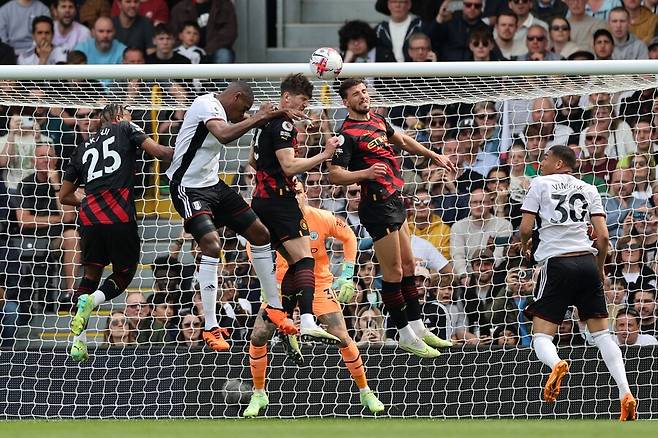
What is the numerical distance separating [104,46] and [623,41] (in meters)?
5.93

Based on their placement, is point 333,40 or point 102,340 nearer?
point 102,340

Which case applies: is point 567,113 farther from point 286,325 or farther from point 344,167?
point 286,325

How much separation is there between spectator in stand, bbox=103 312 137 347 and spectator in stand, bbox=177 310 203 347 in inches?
18.2

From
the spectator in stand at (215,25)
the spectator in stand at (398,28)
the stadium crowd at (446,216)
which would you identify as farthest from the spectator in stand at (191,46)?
the spectator in stand at (398,28)

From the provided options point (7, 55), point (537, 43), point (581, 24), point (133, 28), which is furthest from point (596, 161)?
point (7, 55)

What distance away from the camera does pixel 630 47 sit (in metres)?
14.7

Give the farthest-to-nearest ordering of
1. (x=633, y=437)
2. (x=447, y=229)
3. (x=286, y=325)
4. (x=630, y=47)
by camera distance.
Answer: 1. (x=630, y=47)
2. (x=447, y=229)
3. (x=286, y=325)
4. (x=633, y=437)

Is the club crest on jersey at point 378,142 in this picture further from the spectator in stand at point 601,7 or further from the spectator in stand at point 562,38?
the spectator in stand at point 601,7

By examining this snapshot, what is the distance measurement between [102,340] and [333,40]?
5.29 m

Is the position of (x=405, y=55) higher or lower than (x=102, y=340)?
higher

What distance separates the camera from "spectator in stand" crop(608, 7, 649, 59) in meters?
14.7

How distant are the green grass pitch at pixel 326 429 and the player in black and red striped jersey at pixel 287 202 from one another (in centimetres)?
99

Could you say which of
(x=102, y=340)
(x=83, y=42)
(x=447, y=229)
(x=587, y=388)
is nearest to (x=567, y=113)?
(x=447, y=229)

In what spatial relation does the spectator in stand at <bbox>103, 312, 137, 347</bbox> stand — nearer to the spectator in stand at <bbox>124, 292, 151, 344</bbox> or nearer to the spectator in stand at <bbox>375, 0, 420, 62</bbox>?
the spectator in stand at <bbox>124, 292, 151, 344</bbox>
